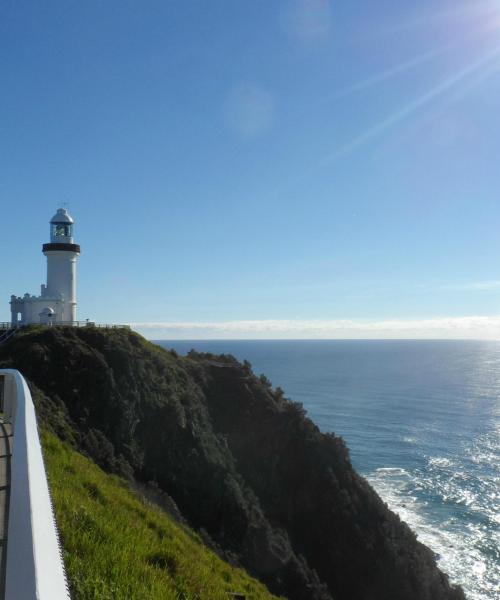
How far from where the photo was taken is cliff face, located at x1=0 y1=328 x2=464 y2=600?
24.8 meters

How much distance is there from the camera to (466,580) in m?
31.8

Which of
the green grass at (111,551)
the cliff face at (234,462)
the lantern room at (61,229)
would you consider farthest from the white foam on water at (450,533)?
the lantern room at (61,229)

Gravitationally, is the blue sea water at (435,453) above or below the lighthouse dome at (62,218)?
below

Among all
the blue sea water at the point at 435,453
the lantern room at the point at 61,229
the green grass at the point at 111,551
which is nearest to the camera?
the green grass at the point at 111,551

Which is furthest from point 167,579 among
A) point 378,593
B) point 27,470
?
point 378,593

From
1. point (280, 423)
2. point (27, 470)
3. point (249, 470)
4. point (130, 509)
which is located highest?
point (27, 470)

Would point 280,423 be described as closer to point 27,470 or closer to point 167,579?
point 167,579

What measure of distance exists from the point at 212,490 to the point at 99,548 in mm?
21673

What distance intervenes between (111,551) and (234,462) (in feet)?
83.7

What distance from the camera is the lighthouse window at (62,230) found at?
38.8 m

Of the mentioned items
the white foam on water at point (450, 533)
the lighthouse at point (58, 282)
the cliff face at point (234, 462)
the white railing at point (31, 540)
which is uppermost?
the lighthouse at point (58, 282)

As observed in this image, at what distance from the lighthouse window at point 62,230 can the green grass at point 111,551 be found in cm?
3183

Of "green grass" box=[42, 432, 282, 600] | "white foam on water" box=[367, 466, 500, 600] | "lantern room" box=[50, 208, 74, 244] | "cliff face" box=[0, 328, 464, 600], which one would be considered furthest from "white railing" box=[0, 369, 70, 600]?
"lantern room" box=[50, 208, 74, 244]

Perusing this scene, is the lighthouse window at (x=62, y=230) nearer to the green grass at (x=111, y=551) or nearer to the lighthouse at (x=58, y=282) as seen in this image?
the lighthouse at (x=58, y=282)
